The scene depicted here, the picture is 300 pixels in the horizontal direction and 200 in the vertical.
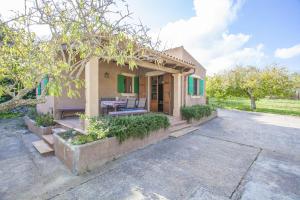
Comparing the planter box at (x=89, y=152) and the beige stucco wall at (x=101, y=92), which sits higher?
the beige stucco wall at (x=101, y=92)

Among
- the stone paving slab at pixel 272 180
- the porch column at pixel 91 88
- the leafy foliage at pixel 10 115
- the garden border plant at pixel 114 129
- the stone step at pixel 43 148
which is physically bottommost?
the stone paving slab at pixel 272 180

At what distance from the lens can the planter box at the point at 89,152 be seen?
11.9ft

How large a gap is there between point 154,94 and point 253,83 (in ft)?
36.1

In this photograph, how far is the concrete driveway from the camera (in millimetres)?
2984

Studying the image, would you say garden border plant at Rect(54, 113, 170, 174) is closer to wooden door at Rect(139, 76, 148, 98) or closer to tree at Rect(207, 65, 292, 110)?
wooden door at Rect(139, 76, 148, 98)

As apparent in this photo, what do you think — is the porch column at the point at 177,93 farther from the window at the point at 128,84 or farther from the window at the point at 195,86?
the window at the point at 128,84

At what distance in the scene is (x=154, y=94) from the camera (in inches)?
399

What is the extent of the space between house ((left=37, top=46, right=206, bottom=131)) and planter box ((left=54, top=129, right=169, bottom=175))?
8.93ft

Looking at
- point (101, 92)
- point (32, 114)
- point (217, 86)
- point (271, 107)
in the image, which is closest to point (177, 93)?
point (101, 92)

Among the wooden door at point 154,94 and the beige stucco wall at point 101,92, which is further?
the wooden door at point 154,94

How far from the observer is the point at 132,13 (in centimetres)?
277

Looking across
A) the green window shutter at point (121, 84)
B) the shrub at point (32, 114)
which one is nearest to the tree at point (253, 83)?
the green window shutter at point (121, 84)

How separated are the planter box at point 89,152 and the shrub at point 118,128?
0.15 m

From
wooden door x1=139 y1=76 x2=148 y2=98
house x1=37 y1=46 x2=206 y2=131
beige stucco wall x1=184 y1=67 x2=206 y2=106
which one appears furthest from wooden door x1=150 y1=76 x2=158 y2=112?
beige stucco wall x1=184 y1=67 x2=206 y2=106
